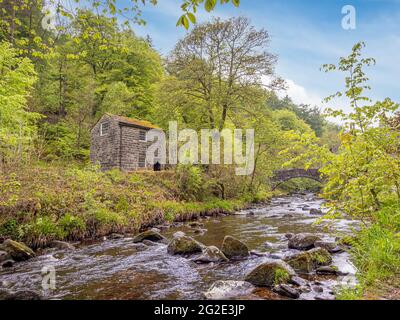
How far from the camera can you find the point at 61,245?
8414 mm

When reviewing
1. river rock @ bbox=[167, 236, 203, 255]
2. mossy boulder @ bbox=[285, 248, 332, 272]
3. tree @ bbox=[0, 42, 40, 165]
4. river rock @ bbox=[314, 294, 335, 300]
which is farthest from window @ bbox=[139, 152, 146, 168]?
river rock @ bbox=[314, 294, 335, 300]

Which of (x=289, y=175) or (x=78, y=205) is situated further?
(x=289, y=175)

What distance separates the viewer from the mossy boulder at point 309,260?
613cm

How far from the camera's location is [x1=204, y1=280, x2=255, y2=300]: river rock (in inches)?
191

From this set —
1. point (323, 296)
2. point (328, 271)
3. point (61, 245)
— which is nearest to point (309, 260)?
point (328, 271)

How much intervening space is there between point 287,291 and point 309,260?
1.69m

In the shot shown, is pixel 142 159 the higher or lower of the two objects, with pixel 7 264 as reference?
higher

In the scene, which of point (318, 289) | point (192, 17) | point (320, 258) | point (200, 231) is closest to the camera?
point (192, 17)

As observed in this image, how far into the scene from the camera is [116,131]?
21.1 m

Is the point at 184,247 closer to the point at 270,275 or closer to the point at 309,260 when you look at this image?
the point at 270,275

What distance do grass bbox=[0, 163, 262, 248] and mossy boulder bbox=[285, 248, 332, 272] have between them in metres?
7.00

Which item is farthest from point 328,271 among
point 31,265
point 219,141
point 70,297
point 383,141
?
point 219,141

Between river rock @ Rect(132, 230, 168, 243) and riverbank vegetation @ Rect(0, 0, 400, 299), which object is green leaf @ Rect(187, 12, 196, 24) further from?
river rock @ Rect(132, 230, 168, 243)
